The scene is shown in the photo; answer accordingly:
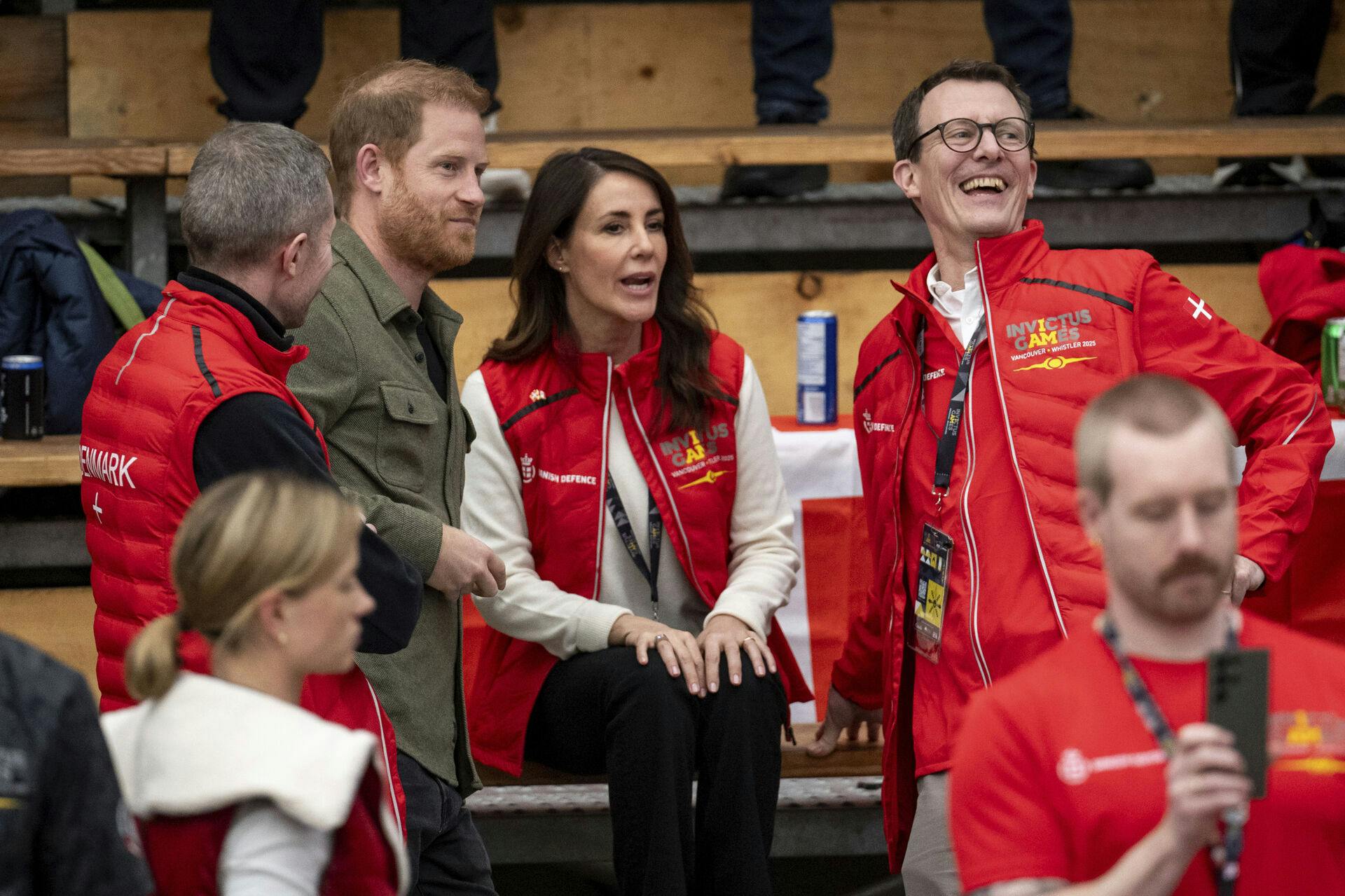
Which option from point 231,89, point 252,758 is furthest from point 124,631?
point 231,89

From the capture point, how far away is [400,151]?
2.45m

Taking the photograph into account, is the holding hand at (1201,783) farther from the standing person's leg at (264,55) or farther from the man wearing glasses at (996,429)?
the standing person's leg at (264,55)

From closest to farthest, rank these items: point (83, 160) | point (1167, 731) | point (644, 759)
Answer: point (1167, 731) < point (644, 759) < point (83, 160)

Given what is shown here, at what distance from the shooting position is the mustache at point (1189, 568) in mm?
1351

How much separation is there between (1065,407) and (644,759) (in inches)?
32.4

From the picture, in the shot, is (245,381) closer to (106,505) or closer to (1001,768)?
(106,505)

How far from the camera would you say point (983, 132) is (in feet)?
8.11

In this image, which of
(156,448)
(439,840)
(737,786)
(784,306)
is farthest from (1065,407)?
(784,306)

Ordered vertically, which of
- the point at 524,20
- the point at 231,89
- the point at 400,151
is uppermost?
the point at 524,20

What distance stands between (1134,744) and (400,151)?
1514 mm

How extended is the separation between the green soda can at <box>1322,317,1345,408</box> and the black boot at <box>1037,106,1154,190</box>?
1.12 meters

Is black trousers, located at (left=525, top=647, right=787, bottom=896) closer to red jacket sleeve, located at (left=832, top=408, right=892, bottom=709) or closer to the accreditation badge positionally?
red jacket sleeve, located at (left=832, top=408, right=892, bottom=709)

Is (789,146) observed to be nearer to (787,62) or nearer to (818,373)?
(787,62)

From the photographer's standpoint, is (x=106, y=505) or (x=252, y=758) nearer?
(x=252, y=758)
